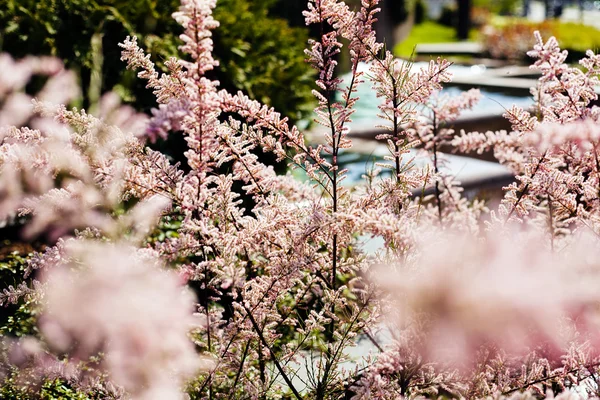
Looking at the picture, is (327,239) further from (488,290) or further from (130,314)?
(130,314)

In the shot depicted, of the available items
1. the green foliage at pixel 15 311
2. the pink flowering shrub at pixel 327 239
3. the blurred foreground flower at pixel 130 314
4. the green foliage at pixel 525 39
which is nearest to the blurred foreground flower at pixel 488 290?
the pink flowering shrub at pixel 327 239

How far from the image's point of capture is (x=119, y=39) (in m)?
4.06

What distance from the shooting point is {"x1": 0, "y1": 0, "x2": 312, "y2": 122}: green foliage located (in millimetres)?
3932

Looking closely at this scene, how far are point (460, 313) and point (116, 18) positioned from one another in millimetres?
3461

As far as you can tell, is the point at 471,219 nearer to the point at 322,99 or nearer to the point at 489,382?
the point at 489,382

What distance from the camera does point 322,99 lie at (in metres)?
1.91

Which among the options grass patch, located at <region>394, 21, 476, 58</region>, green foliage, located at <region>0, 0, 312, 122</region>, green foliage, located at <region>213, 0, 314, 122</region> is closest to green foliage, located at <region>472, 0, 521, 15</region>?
grass patch, located at <region>394, 21, 476, 58</region>

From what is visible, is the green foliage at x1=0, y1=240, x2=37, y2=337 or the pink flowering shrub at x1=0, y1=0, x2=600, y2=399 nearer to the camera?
the pink flowering shrub at x1=0, y1=0, x2=600, y2=399

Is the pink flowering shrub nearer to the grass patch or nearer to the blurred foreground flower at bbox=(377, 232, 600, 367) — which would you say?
the blurred foreground flower at bbox=(377, 232, 600, 367)

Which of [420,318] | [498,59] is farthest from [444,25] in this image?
[420,318]

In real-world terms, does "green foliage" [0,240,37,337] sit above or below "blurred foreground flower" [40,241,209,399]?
above

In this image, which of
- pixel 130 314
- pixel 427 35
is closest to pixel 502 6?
pixel 427 35

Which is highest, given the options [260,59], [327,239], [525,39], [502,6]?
[502,6]

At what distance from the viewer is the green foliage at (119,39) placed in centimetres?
393
